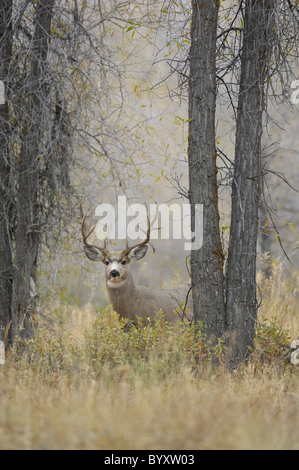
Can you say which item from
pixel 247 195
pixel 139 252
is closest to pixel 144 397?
pixel 247 195

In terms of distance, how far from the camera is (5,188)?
840cm

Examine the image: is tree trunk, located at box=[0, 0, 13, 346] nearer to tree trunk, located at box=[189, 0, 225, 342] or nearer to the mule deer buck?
the mule deer buck

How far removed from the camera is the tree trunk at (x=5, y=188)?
323 inches

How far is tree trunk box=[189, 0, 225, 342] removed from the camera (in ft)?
23.7

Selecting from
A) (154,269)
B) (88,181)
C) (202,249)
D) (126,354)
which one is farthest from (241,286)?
(154,269)

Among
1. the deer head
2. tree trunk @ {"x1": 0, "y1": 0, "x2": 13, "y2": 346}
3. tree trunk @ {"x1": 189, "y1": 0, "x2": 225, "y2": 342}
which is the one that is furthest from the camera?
the deer head

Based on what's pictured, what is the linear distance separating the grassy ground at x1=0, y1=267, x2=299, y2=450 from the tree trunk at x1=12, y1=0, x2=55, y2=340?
0.56 meters

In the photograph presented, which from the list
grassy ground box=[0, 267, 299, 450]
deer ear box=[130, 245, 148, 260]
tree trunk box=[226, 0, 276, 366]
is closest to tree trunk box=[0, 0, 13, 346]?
grassy ground box=[0, 267, 299, 450]

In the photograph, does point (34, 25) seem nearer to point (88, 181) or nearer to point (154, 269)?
point (88, 181)

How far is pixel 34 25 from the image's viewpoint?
8.02 m

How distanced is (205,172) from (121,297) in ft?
8.41

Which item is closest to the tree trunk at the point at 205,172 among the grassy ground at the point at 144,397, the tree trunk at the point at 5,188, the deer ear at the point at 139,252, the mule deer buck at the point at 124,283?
the grassy ground at the point at 144,397

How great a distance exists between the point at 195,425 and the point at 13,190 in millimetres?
4817
